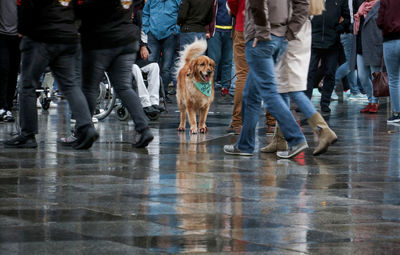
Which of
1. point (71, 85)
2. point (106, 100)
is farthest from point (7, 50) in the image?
point (71, 85)

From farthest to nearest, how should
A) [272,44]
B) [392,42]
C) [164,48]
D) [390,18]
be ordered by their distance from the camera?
[164,48] < [392,42] < [390,18] < [272,44]

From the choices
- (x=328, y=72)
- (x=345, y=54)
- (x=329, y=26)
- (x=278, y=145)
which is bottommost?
(x=278, y=145)

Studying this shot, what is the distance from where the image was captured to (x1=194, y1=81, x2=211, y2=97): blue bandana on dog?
11634mm

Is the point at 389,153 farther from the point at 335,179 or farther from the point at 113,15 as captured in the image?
the point at 113,15

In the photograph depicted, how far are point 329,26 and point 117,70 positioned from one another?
6.80 meters

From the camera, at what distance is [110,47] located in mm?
8609

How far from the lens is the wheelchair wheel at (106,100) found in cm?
1310

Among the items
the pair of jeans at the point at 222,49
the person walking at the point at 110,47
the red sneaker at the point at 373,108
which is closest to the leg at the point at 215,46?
the pair of jeans at the point at 222,49

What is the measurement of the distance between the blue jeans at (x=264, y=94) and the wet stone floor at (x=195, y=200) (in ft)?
0.79

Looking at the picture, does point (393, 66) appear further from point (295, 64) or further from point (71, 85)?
point (71, 85)

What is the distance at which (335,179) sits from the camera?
7250mm

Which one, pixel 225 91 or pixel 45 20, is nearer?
pixel 45 20

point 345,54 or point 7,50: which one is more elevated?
point 345,54

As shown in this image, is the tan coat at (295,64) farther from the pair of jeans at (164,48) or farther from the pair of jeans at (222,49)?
the pair of jeans at (222,49)
